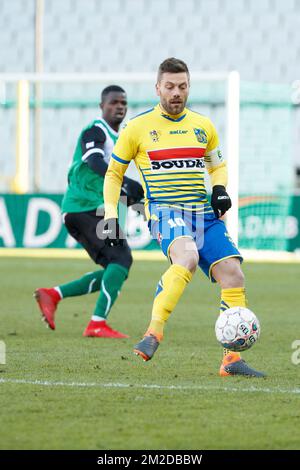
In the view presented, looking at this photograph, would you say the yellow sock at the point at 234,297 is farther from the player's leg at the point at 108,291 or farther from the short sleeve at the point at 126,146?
the player's leg at the point at 108,291

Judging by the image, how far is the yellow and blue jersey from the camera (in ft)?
21.8

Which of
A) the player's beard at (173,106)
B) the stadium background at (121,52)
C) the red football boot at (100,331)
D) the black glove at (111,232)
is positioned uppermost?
the stadium background at (121,52)

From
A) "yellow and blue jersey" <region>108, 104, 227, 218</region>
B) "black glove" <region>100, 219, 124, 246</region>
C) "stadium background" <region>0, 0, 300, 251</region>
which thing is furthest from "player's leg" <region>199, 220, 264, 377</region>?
"stadium background" <region>0, 0, 300, 251</region>

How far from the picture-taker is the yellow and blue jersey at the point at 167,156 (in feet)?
21.8

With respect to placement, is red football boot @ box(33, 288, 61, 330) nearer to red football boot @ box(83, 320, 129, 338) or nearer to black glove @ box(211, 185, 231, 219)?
red football boot @ box(83, 320, 129, 338)

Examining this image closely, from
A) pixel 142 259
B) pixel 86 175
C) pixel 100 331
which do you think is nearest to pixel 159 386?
pixel 100 331

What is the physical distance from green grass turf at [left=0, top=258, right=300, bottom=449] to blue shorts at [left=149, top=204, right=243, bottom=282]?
29.7 inches

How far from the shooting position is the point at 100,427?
4.95 m

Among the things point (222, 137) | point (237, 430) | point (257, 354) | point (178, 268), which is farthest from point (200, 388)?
point (222, 137)

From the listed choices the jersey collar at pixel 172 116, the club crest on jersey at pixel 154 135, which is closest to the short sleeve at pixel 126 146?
the club crest on jersey at pixel 154 135

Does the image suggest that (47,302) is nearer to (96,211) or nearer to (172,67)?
(96,211)

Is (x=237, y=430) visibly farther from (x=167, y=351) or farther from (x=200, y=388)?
(x=167, y=351)

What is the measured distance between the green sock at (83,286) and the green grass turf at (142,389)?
348 millimetres

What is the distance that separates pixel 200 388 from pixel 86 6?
2061 cm
